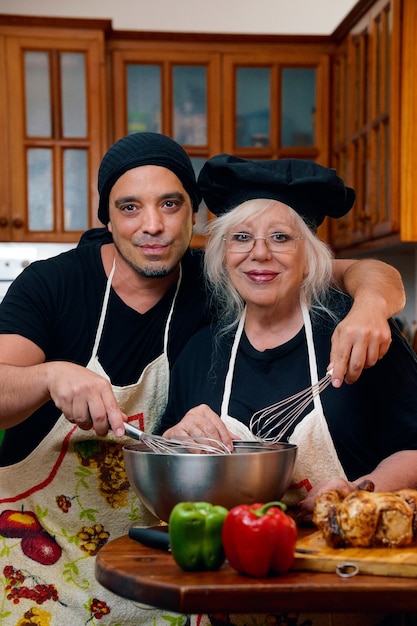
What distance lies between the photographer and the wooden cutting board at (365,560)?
107 cm

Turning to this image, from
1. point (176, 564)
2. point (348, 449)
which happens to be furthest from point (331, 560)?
point (348, 449)

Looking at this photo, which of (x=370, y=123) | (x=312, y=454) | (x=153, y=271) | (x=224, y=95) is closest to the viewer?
(x=312, y=454)

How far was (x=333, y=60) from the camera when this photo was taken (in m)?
3.75

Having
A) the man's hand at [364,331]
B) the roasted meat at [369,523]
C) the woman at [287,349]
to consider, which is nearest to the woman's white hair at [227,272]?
the woman at [287,349]

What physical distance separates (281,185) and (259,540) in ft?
2.45

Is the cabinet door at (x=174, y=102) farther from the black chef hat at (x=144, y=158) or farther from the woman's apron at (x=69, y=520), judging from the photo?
the woman's apron at (x=69, y=520)

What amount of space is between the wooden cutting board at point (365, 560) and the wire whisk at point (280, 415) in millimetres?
345

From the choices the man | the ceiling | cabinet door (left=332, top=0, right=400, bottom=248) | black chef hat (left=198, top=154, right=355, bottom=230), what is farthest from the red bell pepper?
the ceiling

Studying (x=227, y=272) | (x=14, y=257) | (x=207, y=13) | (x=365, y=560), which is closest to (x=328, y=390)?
(x=227, y=272)

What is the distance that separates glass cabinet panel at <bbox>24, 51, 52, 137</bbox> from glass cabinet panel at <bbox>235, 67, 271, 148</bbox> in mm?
797

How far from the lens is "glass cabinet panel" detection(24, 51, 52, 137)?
357 centimetres

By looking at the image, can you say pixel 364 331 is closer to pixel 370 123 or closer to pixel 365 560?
pixel 365 560

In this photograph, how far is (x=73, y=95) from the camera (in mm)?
3609

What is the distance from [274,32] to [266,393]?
2751mm
